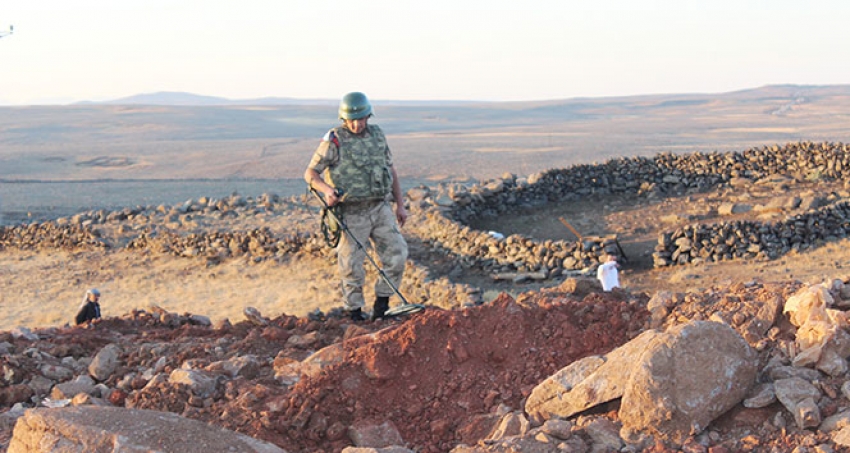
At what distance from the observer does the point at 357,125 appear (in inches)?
281

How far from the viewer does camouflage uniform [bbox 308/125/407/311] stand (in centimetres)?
716

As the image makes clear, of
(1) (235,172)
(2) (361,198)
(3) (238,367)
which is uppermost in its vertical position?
(2) (361,198)

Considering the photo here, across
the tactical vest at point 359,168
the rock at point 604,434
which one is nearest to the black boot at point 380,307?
the tactical vest at point 359,168

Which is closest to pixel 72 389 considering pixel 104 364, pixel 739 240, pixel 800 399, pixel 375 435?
pixel 104 364

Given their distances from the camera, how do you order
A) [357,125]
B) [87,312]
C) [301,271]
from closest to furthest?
1. [357,125]
2. [87,312]
3. [301,271]

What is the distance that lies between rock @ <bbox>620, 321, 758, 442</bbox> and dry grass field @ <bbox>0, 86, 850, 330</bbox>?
21.8ft

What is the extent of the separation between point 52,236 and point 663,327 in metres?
14.2

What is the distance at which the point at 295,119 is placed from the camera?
115 metres

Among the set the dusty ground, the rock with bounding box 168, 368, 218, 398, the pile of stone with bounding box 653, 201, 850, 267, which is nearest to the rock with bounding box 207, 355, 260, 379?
the rock with bounding box 168, 368, 218, 398

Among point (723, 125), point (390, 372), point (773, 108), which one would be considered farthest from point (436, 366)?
point (773, 108)

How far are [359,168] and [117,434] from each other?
12.5ft

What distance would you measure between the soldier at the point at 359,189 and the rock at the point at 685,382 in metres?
3.66

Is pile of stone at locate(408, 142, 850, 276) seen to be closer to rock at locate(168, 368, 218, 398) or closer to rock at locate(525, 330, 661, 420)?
rock at locate(168, 368, 218, 398)

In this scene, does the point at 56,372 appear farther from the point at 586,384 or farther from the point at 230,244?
the point at 230,244
